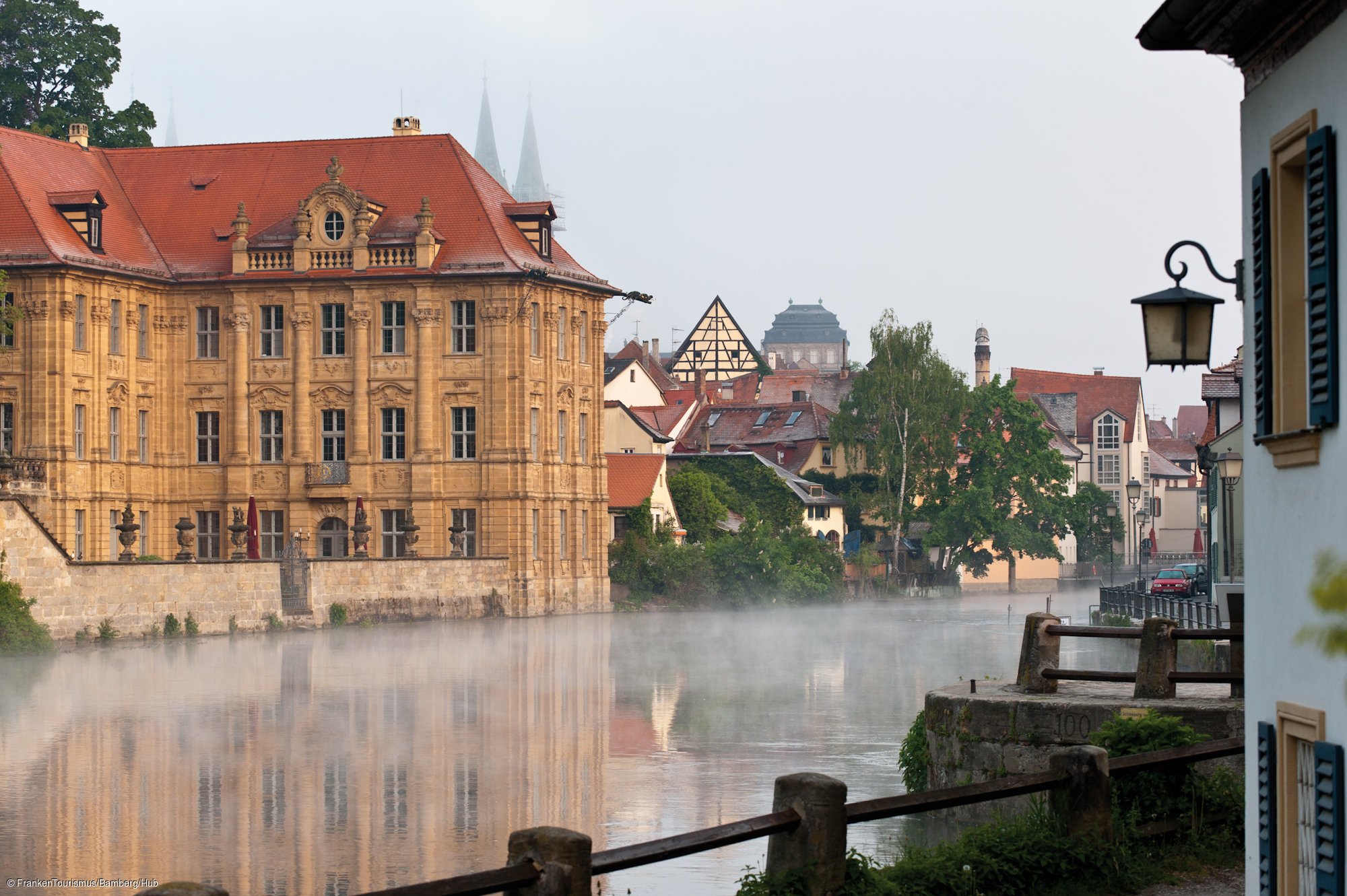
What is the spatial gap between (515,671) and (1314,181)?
3182cm

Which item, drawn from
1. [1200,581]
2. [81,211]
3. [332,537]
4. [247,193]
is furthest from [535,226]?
[1200,581]

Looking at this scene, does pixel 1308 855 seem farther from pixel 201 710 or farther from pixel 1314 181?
pixel 201 710

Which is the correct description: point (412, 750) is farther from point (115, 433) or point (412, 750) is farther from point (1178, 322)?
point (115, 433)

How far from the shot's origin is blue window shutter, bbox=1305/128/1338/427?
852cm

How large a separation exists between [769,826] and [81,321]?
55.7m

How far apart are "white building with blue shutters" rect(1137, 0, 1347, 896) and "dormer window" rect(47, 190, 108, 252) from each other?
57488 mm

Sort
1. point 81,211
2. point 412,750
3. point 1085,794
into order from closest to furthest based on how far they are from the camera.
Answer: point 1085,794, point 412,750, point 81,211

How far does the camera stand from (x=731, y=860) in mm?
17266

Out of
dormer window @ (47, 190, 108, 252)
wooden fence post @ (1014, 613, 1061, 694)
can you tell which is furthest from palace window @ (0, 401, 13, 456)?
wooden fence post @ (1014, 613, 1061, 694)

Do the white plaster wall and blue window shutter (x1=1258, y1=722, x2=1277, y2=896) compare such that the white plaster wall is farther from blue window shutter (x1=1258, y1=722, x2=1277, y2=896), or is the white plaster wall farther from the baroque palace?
the baroque palace

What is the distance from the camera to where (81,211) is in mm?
63656

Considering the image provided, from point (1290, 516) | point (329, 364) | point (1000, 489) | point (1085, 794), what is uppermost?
point (329, 364)

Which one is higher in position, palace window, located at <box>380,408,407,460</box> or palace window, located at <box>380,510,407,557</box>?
palace window, located at <box>380,408,407,460</box>

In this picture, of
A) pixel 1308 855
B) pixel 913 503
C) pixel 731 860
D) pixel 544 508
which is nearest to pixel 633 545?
pixel 544 508
